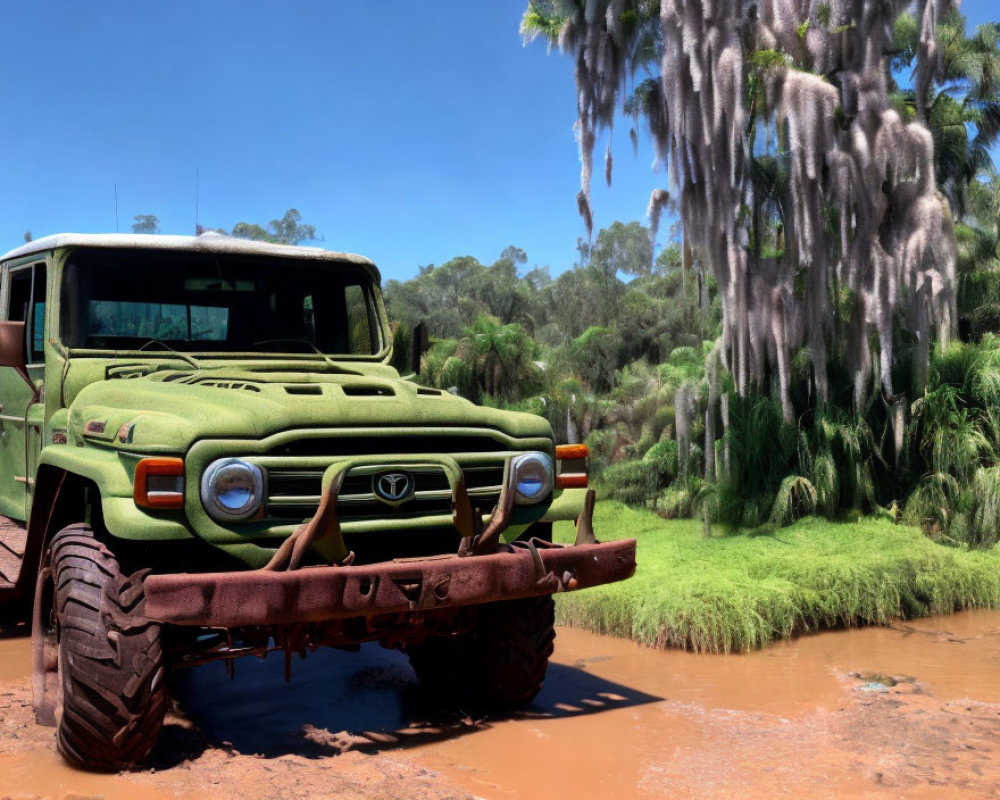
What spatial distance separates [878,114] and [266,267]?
7291mm

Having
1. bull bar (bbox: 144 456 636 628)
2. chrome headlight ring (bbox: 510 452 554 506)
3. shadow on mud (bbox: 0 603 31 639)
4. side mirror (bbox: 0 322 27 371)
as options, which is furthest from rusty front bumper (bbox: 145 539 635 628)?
shadow on mud (bbox: 0 603 31 639)

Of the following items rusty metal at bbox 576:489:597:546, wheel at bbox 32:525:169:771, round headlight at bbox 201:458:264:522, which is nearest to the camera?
wheel at bbox 32:525:169:771

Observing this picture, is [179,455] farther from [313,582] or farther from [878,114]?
[878,114]

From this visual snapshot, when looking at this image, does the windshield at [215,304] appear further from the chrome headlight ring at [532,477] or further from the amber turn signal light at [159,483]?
the chrome headlight ring at [532,477]

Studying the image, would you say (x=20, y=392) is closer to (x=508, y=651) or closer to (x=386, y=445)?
(x=386, y=445)

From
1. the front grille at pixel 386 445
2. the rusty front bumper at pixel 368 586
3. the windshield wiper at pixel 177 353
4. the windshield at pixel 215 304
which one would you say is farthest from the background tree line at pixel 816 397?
the rusty front bumper at pixel 368 586

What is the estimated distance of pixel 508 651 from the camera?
4730 millimetres

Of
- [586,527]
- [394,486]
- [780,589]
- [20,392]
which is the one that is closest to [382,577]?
[394,486]

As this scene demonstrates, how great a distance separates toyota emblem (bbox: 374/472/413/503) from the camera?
A: 13.2 feet

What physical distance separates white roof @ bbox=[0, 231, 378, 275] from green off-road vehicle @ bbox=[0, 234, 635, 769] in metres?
0.01

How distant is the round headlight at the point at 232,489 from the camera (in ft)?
12.3

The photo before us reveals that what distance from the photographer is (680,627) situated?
255 inches

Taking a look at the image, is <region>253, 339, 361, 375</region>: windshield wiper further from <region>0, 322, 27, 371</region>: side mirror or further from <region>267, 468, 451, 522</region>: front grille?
<region>267, 468, 451, 522</region>: front grille

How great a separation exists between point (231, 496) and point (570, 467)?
165 centimetres
